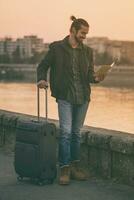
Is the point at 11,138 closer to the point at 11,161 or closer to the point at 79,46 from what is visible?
the point at 11,161

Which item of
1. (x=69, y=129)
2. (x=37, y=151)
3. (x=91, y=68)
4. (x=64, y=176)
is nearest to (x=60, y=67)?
(x=91, y=68)

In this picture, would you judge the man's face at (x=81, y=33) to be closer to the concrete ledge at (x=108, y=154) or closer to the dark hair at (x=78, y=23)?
the dark hair at (x=78, y=23)

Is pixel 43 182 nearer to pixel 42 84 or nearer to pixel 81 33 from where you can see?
pixel 42 84

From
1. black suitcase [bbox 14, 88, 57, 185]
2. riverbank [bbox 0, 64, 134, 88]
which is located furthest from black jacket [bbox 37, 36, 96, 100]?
riverbank [bbox 0, 64, 134, 88]

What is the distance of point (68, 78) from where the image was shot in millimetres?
5965

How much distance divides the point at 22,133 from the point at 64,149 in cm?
40

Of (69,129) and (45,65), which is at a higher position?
(45,65)

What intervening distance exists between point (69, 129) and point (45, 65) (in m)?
0.60

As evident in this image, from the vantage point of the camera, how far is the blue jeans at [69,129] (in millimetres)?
5980

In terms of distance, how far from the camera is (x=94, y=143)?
643 cm

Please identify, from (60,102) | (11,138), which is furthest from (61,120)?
(11,138)

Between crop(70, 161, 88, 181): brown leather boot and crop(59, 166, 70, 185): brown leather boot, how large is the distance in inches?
4.8

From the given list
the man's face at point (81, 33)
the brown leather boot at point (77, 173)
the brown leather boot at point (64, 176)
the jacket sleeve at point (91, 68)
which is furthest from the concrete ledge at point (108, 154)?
the man's face at point (81, 33)

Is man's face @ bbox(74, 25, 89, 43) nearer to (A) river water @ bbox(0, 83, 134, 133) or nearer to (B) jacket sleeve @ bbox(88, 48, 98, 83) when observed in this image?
(B) jacket sleeve @ bbox(88, 48, 98, 83)
